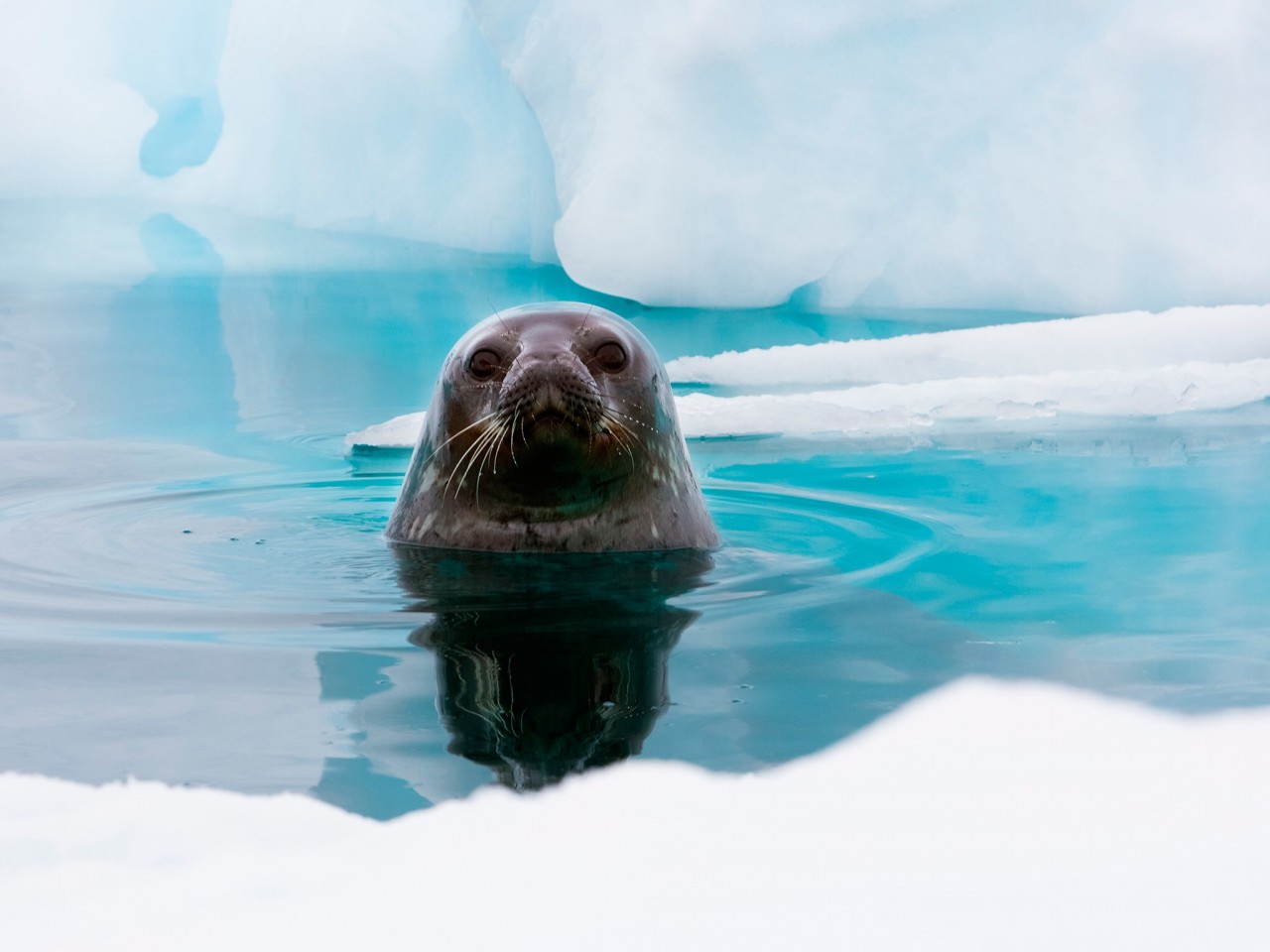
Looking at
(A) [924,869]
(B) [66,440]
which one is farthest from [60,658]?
(B) [66,440]

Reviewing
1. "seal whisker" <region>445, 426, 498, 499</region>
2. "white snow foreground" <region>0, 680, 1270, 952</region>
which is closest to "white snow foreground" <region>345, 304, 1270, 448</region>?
"seal whisker" <region>445, 426, 498, 499</region>

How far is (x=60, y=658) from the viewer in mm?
2877

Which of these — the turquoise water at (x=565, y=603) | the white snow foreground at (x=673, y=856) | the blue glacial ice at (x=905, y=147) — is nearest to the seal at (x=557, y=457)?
the turquoise water at (x=565, y=603)

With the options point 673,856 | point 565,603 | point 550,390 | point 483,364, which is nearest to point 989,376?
point 483,364

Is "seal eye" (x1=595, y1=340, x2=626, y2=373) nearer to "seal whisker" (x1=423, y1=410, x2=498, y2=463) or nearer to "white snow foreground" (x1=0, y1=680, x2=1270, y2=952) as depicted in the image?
"seal whisker" (x1=423, y1=410, x2=498, y2=463)

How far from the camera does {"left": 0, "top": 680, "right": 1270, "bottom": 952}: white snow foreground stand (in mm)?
1681

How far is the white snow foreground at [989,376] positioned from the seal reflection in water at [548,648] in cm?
295

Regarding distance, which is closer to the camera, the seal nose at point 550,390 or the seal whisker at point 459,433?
the seal nose at point 550,390

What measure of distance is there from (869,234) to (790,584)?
6067mm

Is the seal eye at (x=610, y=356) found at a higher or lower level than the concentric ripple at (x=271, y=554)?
higher

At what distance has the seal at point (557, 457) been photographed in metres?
3.77

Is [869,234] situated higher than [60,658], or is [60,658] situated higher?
[869,234]

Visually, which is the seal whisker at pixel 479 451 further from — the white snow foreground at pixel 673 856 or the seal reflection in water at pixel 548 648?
the white snow foreground at pixel 673 856

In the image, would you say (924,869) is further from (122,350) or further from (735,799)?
(122,350)
